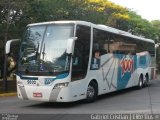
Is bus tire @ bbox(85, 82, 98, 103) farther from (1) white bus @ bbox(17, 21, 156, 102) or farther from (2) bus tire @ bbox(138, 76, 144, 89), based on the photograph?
(2) bus tire @ bbox(138, 76, 144, 89)

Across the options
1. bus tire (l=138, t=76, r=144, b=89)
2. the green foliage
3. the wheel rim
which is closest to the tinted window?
the wheel rim

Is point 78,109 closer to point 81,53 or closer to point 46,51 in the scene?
point 81,53

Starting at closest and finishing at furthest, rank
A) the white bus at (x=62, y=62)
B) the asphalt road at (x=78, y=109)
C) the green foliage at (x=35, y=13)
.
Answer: the asphalt road at (x=78, y=109)
the white bus at (x=62, y=62)
the green foliage at (x=35, y=13)

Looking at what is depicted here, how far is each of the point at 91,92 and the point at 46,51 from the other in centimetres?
282

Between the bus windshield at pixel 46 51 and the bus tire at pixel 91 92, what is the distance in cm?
213

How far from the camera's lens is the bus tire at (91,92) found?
52.6 ft

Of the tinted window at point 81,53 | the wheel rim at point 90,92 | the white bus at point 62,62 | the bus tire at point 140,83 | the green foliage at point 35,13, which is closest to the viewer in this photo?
the white bus at point 62,62

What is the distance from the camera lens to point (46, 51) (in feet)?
48.1

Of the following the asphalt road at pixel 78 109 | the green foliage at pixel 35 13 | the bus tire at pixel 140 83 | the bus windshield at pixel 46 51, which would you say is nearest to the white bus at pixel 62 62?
the bus windshield at pixel 46 51

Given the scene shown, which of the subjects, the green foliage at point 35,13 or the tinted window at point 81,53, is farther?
the green foliage at point 35,13

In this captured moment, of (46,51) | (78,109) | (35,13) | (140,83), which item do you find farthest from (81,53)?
(35,13)

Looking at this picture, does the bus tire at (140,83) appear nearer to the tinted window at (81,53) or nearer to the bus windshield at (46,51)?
the tinted window at (81,53)

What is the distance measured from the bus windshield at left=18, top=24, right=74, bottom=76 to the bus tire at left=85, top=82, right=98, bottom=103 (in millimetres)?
2127

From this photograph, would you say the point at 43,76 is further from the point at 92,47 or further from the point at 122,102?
the point at 122,102
